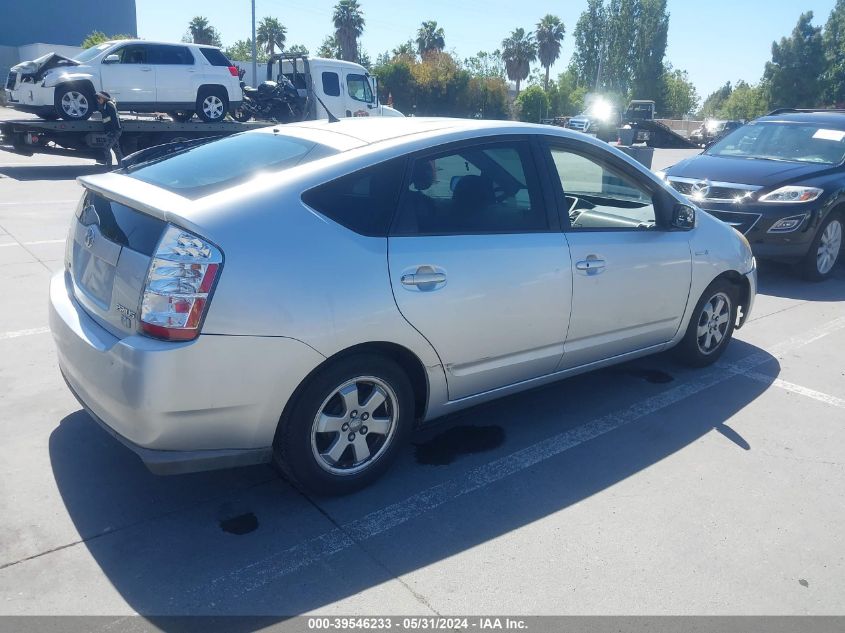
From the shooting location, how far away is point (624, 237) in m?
4.25

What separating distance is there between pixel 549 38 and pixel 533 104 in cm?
3078

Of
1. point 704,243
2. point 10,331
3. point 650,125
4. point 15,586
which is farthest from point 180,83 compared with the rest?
point 650,125

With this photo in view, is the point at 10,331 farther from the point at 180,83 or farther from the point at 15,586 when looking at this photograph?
the point at 180,83

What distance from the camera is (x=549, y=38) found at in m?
88.1

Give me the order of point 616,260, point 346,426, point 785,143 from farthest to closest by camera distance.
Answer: point 785,143, point 616,260, point 346,426

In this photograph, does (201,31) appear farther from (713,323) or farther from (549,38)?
(713,323)

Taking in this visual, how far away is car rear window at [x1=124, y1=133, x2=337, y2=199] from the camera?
3.23 meters

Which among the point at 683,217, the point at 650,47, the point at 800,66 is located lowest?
the point at 683,217

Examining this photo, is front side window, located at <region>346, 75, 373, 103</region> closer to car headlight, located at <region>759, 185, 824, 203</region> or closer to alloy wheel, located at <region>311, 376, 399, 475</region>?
car headlight, located at <region>759, 185, 824, 203</region>

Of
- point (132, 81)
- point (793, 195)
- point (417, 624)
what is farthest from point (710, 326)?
point (132, 81)

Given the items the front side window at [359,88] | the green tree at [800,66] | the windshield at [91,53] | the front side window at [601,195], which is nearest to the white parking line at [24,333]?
the front side window at [601,195]

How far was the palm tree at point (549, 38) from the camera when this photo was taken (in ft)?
289

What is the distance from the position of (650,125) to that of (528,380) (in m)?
40.2

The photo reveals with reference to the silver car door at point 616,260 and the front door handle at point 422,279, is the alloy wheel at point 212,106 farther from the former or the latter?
the front door handle at point 422,279
